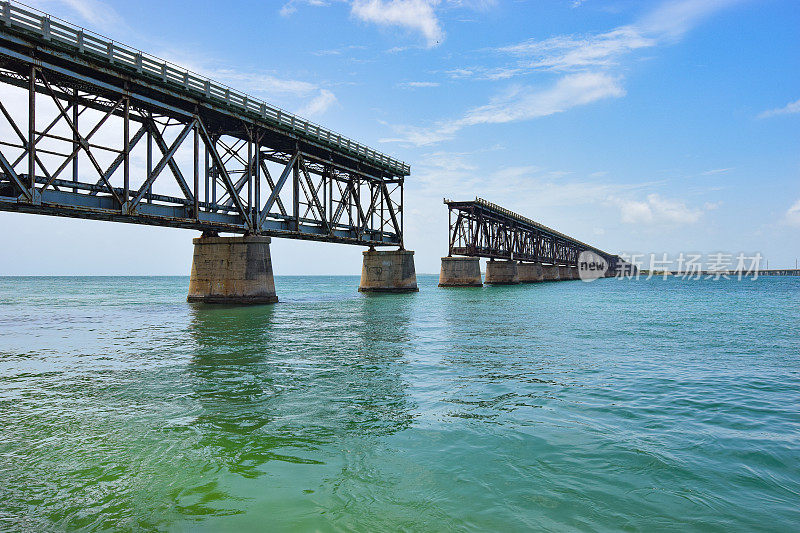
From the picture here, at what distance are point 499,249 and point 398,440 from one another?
311 ft

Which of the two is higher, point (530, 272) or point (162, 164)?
point (162, 164)

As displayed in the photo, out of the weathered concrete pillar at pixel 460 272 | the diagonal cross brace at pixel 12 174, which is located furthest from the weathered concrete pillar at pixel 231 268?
the weathered concrete pillar at pixel 460 272

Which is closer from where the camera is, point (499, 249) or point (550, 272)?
point (499, 249)

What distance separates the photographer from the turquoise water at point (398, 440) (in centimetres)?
528

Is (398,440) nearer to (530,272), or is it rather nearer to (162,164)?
(162,164)

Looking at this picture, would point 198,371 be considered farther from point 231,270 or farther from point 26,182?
point 231,270

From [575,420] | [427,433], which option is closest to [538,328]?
[575,420]

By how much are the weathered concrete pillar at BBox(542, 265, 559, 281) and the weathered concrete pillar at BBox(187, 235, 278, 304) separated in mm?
111901

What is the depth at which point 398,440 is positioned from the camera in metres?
7.55

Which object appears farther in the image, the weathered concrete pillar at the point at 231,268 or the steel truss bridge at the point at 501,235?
the steel truss bridge at the point at 501,235

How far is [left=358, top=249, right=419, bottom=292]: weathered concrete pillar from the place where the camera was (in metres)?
57.5

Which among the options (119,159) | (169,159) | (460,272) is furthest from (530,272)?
(119,159)

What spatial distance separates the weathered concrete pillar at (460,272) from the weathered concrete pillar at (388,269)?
24.4m

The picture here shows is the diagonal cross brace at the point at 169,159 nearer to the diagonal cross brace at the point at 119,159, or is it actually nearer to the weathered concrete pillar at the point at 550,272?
the diagonal cross brace at the point at 119,159
